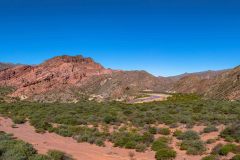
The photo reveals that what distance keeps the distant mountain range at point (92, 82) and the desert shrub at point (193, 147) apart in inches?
1686

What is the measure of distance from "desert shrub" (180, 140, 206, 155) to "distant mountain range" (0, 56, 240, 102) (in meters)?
42.8

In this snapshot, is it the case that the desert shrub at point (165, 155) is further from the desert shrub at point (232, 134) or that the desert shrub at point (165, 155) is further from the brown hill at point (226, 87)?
the brown hill at point (226, 87)

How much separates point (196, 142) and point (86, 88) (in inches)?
3364

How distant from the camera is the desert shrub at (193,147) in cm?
1824

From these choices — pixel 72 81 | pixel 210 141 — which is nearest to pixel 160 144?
pixel 210 141

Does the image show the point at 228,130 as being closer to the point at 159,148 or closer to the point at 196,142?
the point at 196,142

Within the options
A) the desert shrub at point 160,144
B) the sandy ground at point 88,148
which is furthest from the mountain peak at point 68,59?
the desert shrub at point 160,144

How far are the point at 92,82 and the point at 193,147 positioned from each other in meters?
90.1

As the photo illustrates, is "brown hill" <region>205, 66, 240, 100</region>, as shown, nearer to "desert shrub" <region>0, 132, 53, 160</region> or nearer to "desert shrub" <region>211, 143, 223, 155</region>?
"desert shrub" <region>211, 143, 223, 155</region>

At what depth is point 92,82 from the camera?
108188 mm

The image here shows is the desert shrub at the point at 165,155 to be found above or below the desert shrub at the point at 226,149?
below

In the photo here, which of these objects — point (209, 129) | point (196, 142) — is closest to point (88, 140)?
point (196, 142)

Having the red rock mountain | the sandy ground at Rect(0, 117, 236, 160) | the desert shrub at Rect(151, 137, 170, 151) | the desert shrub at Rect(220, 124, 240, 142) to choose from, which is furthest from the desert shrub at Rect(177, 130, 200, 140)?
the red rock mountain

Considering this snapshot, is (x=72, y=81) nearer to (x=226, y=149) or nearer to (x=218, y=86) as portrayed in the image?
(x=218, y=86)
